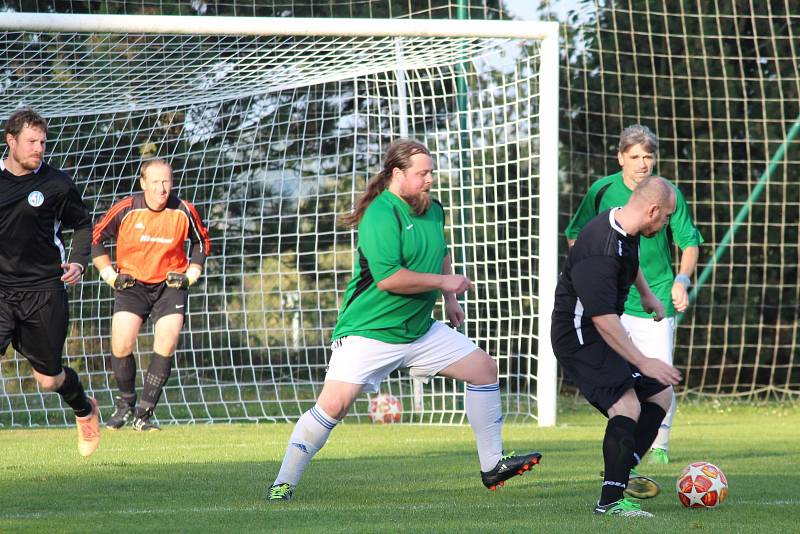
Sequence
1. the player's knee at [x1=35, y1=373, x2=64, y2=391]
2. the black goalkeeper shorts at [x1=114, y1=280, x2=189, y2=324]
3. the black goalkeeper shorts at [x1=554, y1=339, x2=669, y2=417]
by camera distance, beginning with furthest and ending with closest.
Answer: the black goalkeeper shorts at [x1=114, y1=280, x2=189, y2=324] < the player's knee at [x1=35, y1=373, x2=64, y2=391] < the black goalkeeper shorts at [x1=554, y1=339, x2=669, y2=417]

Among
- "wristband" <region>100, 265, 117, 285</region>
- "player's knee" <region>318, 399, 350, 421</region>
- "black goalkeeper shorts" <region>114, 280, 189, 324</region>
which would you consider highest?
"wristband" <region>100, 265, 117, 285</region>

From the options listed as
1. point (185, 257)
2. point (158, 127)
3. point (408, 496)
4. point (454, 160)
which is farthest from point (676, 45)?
point (408, 496)

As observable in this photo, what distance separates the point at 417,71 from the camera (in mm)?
12844

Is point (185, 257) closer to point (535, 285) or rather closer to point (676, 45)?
point (535, 285)

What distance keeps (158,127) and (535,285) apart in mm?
6269

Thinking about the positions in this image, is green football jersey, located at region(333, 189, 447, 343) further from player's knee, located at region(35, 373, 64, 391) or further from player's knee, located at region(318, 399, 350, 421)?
player's knee, located at region(35, 373, 64, 391)

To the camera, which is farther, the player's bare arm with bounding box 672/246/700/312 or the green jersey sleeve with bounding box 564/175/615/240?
the green jersey sleeve with bounding box 564/175/615/240

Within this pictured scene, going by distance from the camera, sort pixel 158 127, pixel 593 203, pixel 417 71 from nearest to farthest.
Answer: pixel 593 203 → pixel 417 71 → pixel 158 127

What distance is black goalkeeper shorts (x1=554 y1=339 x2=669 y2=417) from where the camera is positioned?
5.76 meters

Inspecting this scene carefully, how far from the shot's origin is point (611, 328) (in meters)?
5.45

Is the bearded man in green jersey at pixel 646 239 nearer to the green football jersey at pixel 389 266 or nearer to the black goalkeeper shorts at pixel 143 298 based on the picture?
the green football jersey at pixel 389 266

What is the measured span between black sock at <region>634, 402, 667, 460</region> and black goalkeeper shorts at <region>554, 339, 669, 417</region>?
29 cm

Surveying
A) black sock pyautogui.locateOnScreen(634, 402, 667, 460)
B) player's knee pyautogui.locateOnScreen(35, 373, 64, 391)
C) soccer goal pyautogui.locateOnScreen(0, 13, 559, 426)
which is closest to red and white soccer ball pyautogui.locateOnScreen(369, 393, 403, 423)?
soccer goal pyautogui.locateOnScreen(0, 13, 559, 426)

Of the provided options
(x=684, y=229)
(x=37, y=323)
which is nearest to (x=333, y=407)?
(x=37, y=323)
